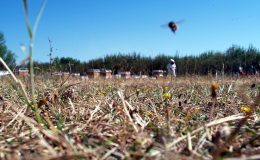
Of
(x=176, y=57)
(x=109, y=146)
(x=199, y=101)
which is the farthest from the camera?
(x=176, y=57)

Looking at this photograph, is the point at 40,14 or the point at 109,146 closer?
the point at 109,146

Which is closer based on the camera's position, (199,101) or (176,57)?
(199,101)

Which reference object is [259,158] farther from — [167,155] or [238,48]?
[238,48]

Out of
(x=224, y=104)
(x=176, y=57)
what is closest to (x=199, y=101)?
(x=224, y=104)

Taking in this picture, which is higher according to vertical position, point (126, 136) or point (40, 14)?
point (40, 14)

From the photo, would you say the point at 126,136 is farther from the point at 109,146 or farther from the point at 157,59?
the point at 157,59

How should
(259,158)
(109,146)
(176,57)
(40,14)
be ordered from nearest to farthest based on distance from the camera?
(259,158) → (109,146) → (40,14) → (176,57)

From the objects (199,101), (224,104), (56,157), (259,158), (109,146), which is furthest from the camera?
(199,101)

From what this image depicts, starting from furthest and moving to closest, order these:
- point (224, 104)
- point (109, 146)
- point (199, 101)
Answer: point (199, 101), point (224, 104), point (109, 146)

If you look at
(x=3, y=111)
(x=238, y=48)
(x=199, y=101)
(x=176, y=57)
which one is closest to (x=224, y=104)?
(x=199, y=101)
